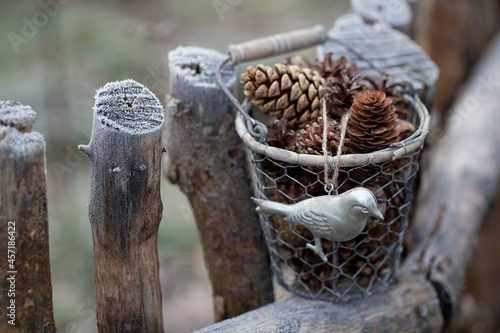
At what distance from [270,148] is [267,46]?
30 cm

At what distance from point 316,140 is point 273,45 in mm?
302

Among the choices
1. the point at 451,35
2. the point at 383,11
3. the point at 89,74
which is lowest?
the point at 383,11

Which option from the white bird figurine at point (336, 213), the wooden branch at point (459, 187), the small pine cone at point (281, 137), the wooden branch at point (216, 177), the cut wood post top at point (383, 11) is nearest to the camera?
the white bird figurine at point (336, 213)

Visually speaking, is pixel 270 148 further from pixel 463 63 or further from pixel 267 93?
pixel 463 63

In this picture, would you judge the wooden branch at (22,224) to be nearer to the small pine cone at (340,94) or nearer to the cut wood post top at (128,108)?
the cut wood post top at (128,108)

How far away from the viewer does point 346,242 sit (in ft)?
2.74

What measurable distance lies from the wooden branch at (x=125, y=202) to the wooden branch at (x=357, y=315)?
0.13 m

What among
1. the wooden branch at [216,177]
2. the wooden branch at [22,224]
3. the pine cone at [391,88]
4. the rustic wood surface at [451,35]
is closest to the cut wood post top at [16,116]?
the wooden branch at [22,224]

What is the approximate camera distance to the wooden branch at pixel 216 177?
92 centimetres

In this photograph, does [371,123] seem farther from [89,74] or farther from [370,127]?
[89,74]

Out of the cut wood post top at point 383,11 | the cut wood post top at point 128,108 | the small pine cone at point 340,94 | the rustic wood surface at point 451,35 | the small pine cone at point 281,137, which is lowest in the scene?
the small pine cone at point 281,137

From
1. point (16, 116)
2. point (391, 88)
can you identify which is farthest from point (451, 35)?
point (16, 116)

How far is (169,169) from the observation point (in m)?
0.99

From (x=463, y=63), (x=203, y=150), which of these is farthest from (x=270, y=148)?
(x=463, y=63)
